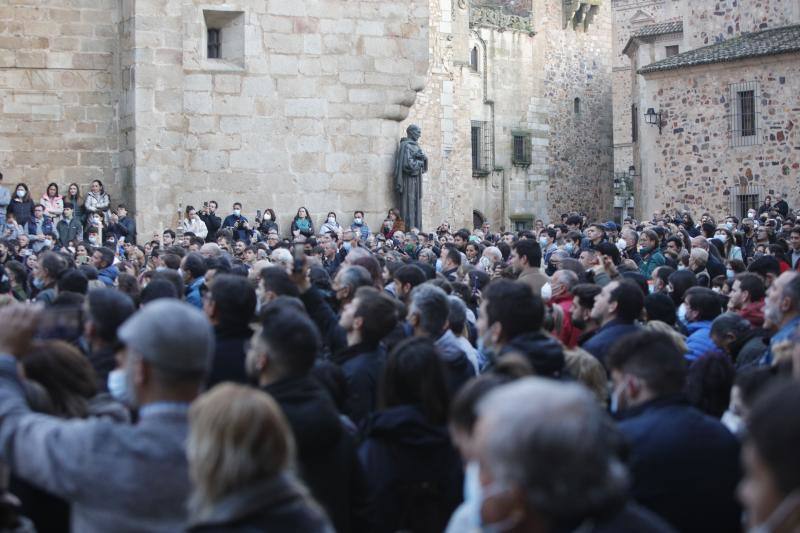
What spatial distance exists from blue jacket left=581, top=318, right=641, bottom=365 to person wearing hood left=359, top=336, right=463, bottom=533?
187 centimetres

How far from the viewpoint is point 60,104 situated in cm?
1891

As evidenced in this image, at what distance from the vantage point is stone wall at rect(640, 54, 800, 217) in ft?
94.4

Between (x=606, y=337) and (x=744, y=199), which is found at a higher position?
(x=744, y=199)

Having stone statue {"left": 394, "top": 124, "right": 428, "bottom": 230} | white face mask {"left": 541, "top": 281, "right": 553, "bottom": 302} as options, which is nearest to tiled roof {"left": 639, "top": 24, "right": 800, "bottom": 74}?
stone statue {"left": 394, "top": 124, "right": 428, "bottom": 230}

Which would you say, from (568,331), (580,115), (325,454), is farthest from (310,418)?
(580,115)

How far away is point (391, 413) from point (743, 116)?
2648cm

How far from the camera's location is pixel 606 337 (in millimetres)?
6680

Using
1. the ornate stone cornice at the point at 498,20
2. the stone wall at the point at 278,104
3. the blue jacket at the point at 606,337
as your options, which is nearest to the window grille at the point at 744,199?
the stone wall at the point at 278,104

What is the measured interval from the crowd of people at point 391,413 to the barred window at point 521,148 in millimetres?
33635

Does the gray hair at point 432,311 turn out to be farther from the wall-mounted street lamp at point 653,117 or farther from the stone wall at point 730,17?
the stone wall at point 730,17

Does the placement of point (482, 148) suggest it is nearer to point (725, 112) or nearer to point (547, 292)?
point (725, 112)

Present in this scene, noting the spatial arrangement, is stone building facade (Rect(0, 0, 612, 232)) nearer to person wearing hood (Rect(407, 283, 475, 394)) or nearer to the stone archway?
person wearing hood (Rect(407, 283, 475, 394))

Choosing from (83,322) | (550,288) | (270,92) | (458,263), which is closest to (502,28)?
(270,92)

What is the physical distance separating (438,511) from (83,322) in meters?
1.69
